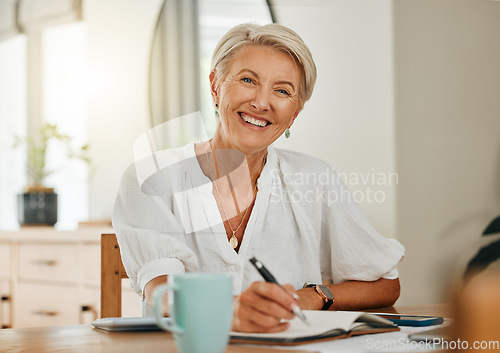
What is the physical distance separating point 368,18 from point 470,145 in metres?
0.39

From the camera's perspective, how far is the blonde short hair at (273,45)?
106 centimetres

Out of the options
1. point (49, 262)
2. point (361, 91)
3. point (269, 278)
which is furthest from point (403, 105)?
point (49, 262)

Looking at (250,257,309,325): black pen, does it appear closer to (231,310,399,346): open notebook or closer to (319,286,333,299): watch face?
(231,310,399,346): open notebook

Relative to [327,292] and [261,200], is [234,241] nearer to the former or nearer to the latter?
[261,200]

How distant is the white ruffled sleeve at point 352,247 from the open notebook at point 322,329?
0.41 metres

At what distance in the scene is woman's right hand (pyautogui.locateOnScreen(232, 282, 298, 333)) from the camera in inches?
23.0

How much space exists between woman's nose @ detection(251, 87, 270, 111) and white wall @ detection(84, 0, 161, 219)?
0.65 meters

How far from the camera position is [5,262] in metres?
1.96

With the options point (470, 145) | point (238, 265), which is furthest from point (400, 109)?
point (238, 265)

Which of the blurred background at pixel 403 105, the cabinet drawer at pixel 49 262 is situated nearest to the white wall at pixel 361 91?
the blurred background at pixel 403 105

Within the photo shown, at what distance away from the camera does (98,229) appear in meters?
1.73

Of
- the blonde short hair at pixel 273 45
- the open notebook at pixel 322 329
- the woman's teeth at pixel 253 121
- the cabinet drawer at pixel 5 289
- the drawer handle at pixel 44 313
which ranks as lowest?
the drawer handle at pixel 44 313

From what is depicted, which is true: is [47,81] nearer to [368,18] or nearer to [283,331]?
[368,18]

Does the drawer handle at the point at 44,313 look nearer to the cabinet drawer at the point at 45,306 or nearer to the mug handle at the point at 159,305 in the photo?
the cabinet drawer at the point at 45,306
